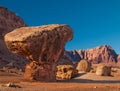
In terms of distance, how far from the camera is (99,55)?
6772 inches

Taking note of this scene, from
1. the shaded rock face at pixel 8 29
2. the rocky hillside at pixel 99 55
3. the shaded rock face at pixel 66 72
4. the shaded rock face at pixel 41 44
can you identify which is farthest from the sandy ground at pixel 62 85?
the rocky hillside at pixel 99 55

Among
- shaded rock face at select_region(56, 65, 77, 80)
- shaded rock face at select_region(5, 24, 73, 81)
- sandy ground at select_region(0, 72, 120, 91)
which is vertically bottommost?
sandy ground at select_region(0, 72, 120, 91)

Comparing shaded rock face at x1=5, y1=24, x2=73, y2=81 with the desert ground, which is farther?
shaded rock face at x1=5, y1=24, x2=73, y2=81

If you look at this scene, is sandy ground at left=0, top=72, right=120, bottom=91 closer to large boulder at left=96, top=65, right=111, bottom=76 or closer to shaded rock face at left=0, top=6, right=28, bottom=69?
large boulder at left=96, top=65, right=111, bottom=76

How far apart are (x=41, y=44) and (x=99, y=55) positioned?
144 m

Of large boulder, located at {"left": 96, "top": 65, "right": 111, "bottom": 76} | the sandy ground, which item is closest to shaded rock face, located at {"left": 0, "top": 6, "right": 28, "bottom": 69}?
large boulder, located at {"left": 96, "top": 65, "right": 111, "bottom": 76}

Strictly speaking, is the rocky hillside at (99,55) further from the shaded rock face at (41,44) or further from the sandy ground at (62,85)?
the shaded rock face at (41,44)

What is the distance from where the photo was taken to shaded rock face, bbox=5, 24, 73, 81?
2969 cm

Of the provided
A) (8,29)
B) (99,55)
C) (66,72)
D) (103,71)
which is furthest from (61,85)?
(99,55)

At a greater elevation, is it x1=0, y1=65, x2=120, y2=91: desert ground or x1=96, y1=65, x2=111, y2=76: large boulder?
x1=96, y1=65, x2=111, y2=76: large boulder

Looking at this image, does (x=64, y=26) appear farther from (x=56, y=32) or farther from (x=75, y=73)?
(x=75, y=73)

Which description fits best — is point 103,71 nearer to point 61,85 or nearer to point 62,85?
point 62,85

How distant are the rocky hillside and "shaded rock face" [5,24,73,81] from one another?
135 m

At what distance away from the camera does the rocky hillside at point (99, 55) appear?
170 m
